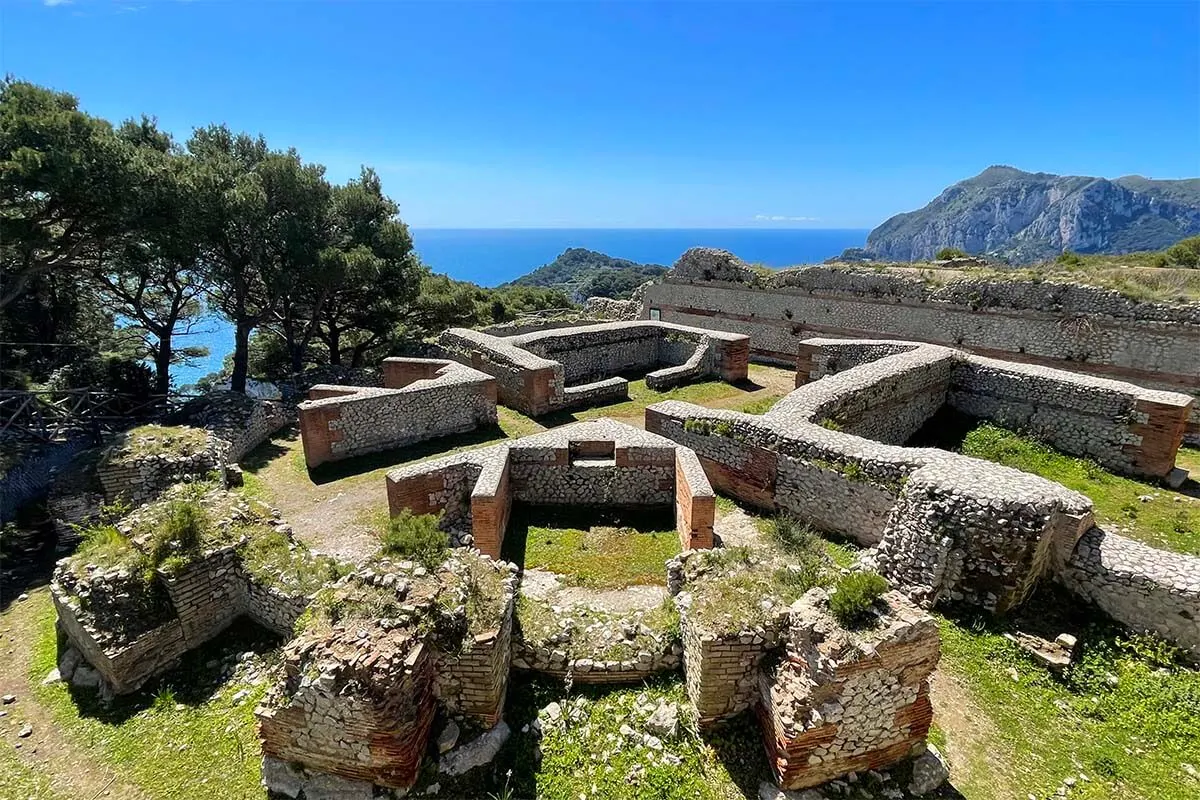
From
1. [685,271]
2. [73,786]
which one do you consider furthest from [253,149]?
[73,786]

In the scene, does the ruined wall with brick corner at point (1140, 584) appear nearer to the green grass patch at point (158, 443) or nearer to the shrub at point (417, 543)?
the shrub at point (417, 543)

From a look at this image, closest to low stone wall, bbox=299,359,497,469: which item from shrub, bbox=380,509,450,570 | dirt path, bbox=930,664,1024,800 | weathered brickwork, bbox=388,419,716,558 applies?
weathered brickwork, bbox=388,419,716,558

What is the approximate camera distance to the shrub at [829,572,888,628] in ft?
16.5

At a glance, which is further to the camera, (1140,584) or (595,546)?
(595,546)

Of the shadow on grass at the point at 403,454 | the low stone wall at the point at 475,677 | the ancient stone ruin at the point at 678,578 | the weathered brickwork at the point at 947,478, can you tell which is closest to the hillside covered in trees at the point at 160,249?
the ancient stone ruin at the point at 678,578

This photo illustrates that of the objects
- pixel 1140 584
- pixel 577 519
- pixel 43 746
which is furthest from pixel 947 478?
pixel 43 746

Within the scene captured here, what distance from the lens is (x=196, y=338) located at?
64.7 feet

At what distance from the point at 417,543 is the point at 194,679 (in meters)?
3.18

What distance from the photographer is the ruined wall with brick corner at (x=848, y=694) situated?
4.83m

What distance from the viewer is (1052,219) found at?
13862cm

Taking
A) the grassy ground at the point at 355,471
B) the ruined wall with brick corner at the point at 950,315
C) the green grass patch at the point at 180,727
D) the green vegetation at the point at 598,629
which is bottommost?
the green grass patch at the point at 180,727

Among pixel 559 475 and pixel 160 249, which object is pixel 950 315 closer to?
pixel 559 475

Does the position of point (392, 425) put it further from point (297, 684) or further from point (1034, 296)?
point (1034, 296)

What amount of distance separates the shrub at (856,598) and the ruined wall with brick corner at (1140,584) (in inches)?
156
